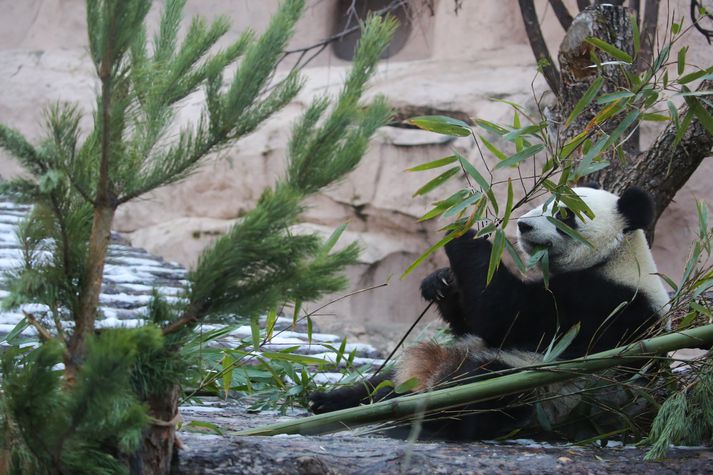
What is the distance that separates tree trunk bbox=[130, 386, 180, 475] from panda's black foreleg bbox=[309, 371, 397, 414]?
1.25 meters

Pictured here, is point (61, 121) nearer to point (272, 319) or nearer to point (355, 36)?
point (272, 319)

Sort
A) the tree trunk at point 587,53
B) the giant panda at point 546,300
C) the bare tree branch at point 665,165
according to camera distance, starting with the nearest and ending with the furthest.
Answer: the giant panda at point 546,300 → the bare tree branch at point 665,165 → the tree trunk at point 587,53

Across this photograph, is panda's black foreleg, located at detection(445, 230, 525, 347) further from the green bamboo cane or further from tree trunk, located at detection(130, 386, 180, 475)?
tree trunk, located at detection(130, 386, 180, 475)

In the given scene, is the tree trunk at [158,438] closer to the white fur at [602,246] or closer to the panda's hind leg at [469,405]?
the panda's hind leg at [469,405]

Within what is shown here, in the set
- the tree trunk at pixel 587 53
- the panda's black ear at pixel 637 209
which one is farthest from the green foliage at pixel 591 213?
the tree trunk at pixel 587 53

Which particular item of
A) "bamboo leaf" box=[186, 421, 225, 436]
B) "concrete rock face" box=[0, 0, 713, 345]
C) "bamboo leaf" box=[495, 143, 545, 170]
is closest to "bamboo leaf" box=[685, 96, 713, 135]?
"bamboo leaf" box=[495, 143, 545, 170]

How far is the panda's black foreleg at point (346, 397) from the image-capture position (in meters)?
2.93

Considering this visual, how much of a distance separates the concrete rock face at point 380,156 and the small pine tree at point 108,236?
614 centimetres

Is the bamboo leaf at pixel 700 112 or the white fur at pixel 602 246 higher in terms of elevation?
the bamboo leaf at pixel 700 112

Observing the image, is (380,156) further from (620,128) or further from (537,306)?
(620,128)

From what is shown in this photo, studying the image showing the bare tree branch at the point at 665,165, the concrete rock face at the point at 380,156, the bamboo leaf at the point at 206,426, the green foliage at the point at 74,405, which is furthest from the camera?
the concrete rock face at the point at 380,156

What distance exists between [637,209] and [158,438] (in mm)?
1974

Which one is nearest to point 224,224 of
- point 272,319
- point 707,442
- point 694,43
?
point 694,43

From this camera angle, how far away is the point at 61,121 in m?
1.55
